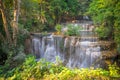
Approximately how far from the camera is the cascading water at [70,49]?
11.9 metres

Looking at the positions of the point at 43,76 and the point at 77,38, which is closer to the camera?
the point at 43,76

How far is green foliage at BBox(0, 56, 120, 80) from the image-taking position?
19.3 feet

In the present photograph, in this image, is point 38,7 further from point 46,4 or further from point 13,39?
point 13,39

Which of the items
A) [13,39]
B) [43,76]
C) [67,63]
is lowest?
[67,63]

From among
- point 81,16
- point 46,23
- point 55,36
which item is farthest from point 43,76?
point 81,16

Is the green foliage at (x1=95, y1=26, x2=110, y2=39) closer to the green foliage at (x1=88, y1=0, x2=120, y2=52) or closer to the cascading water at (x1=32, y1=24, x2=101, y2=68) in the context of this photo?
the green foliage at (x1=88, y1=0, x2=120, y2=52)

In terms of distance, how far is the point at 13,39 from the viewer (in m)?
10.4

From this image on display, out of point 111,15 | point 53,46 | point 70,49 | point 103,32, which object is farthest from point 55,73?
point 103,32

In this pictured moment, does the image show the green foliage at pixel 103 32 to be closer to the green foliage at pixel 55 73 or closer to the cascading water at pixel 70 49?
the cascading water at pixel 70 49

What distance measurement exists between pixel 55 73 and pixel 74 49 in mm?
6067

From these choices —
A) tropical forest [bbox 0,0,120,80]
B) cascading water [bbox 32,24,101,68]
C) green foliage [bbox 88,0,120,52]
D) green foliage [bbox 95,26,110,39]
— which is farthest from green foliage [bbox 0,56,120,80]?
green foliage [bbox 95,26,110,39]

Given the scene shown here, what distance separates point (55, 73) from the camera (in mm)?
6672

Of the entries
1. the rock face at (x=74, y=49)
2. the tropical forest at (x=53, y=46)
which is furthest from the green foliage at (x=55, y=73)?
the rock face at (x=74, y=49)

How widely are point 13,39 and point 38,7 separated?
27.8ft
